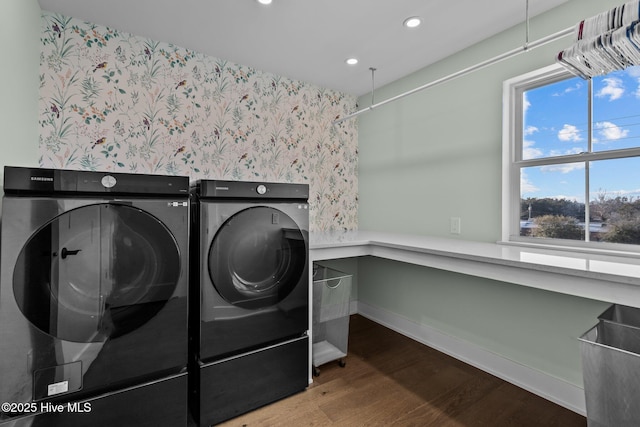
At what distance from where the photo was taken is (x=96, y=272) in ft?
4.33

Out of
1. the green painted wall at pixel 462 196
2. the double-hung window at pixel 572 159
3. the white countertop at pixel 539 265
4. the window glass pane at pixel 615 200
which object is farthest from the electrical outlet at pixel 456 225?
the window glass pane at pixel 615 200

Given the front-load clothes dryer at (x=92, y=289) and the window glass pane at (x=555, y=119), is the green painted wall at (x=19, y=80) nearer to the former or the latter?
the front-load clothes dryer at (x=92, y=289)

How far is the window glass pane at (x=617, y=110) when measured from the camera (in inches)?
63.4

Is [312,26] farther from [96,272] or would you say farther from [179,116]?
[96,272]

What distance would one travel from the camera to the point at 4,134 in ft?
4.39

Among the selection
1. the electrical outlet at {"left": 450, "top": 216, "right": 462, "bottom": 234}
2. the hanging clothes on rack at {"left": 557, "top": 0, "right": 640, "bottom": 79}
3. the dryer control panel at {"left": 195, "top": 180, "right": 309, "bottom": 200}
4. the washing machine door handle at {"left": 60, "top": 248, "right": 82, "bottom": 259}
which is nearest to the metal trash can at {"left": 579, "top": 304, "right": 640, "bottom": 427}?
the hanging clothes on rack at {"left": 557, "top": 0, "right": 640, "bottom": 79}

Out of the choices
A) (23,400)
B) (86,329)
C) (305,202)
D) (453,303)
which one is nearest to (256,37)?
(305,202)

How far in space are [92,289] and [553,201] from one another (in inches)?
104

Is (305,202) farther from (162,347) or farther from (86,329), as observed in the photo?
(86,329)

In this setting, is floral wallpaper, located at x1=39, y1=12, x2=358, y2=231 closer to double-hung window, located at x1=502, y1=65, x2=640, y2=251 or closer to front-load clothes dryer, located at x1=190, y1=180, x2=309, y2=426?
front-load clothes dryer, located at x1=190, y1=180, x2=309, y2=426

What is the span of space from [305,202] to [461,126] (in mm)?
1420

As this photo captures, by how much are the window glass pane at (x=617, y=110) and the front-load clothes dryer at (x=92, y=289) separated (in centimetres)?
236

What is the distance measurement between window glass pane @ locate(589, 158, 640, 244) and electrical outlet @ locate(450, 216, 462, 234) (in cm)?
78

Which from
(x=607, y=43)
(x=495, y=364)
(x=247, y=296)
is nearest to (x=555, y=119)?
(x=607, y=43)
